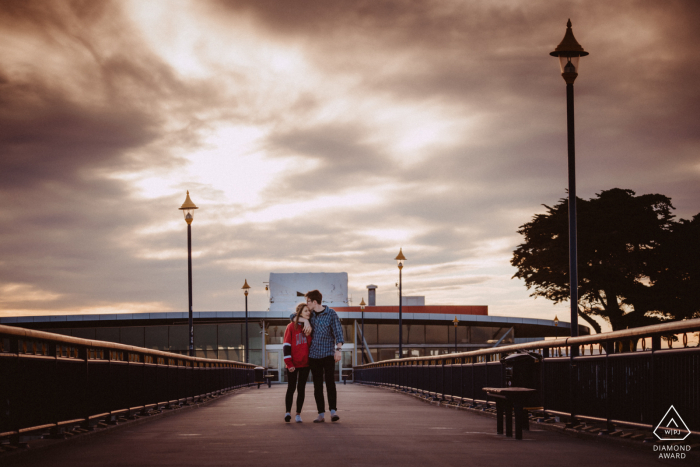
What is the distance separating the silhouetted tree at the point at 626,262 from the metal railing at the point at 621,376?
33.9 metres

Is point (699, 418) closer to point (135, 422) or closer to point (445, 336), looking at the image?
point (135, 422)

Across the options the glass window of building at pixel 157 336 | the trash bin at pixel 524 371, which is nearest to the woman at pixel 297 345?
the trash bin at pixel 524 371

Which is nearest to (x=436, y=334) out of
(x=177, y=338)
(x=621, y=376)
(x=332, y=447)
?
(x=177, y=338)

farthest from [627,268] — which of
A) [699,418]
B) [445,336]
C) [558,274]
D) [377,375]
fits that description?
[699,418]

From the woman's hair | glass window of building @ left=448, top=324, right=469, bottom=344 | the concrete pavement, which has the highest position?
the woman's hair

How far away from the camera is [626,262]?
44469 millimetres

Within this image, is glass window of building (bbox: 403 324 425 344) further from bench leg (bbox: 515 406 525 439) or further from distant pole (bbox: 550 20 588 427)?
bench leg (bbox: 515 406 525 439)

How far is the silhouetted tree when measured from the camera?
43.6 metres

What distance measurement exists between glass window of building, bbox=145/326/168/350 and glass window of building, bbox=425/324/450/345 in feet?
78.1

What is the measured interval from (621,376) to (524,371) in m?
2.37

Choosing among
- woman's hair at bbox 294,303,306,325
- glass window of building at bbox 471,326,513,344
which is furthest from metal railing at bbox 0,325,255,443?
glass window of building at bbox 471,326,513,344

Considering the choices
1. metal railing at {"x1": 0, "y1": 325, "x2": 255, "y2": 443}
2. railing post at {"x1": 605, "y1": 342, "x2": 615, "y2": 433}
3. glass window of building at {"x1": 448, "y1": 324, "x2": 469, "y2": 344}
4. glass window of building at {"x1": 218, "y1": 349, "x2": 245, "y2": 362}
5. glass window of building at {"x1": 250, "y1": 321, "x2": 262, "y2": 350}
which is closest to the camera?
metal railing at {"x1": 0, "y1": 325, "x2": 255, "y2": 443}

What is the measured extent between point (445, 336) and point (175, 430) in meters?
68.3

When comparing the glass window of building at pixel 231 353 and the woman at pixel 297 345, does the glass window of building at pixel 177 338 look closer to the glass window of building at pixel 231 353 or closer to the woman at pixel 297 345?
the glass window of building at pixel 231 353
